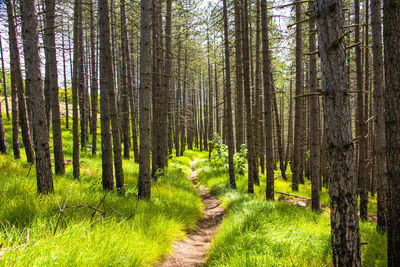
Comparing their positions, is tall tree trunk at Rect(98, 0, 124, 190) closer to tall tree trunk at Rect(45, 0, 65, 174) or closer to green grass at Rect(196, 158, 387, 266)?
tall tree trunk at Rect(45, 0, 65, 174)

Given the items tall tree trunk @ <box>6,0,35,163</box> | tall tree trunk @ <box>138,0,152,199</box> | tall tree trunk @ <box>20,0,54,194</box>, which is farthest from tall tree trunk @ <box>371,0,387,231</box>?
tall tree trunk @ <box>6,0,35,163</box>

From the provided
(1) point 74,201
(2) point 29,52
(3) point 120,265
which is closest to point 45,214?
(1) point 74,201

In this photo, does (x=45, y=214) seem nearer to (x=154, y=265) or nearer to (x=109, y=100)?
(x=154, y=265)

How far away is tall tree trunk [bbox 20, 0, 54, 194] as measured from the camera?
396cm

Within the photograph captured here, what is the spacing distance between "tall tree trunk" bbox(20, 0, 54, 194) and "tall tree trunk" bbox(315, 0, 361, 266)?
14.7ft

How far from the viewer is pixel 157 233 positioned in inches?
163

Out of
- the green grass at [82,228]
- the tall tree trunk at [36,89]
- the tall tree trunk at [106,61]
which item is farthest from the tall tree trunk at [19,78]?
the tall tree trunk at [36,89]

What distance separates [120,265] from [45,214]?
1.51m

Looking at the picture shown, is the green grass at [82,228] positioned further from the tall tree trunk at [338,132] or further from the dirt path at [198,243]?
the tall tree trunk at [338,132]

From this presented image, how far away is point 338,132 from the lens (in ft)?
7.72

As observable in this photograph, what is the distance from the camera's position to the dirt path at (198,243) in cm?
396

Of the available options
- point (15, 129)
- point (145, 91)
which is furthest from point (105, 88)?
point (15, 129)

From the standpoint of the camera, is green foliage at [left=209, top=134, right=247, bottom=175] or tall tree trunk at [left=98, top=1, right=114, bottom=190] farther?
green foliage at [left=209, top=134, right=247, bottom=175]

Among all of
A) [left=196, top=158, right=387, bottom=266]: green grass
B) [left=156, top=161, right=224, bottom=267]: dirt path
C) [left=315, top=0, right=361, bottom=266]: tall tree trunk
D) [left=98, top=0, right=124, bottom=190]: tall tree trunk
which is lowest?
[left=156, top=161, right=224, bottom=267]: dirt path
